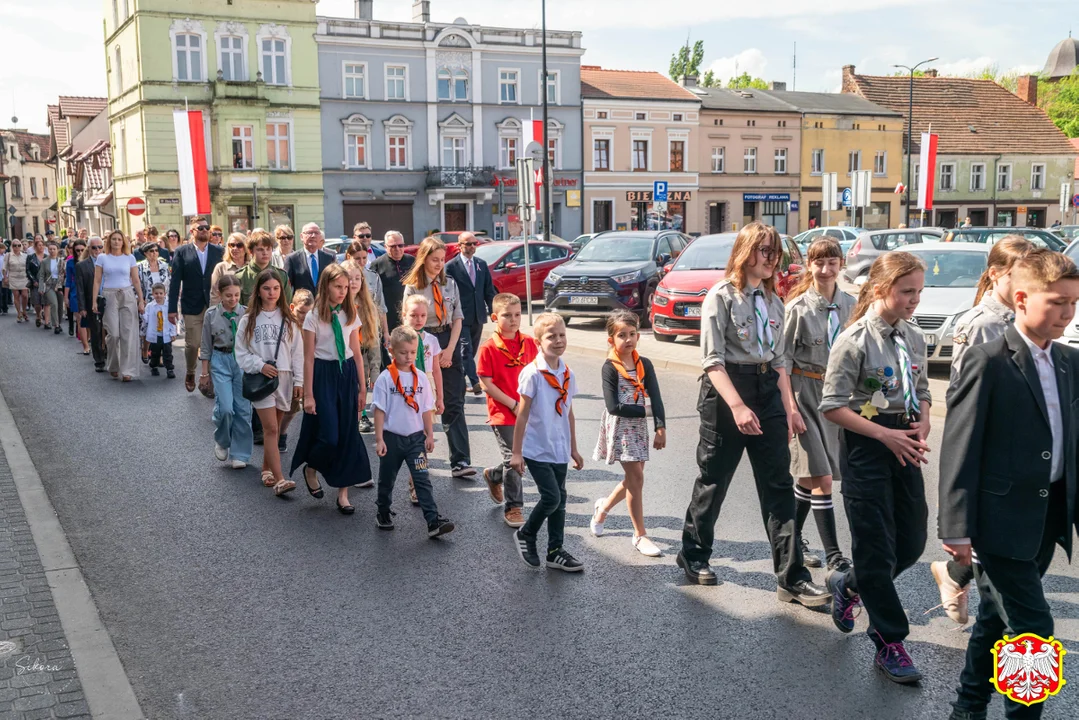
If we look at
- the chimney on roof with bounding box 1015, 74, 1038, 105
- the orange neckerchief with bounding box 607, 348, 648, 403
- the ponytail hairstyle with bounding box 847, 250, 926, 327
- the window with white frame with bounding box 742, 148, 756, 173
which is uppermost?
the chimney on roof with bounding box 1015, 74, 1038, 105

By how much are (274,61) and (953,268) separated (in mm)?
39700

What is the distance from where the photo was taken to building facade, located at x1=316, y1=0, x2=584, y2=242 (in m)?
48.3

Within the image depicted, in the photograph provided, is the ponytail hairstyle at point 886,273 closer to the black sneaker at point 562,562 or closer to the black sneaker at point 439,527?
the black sneaker at point 562,562

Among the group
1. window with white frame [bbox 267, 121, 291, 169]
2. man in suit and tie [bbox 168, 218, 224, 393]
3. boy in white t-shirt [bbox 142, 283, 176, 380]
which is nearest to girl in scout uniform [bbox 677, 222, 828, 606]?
man in suit and tie [bbox 168, 218, 224, 393]

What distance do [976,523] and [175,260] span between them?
1075 cm

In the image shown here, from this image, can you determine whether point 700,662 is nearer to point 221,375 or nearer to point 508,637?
point 508,637

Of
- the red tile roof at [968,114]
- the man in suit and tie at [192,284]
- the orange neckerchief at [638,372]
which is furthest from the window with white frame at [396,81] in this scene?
the orange neckerchief at [638,372]

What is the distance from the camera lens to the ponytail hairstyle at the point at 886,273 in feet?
14.1

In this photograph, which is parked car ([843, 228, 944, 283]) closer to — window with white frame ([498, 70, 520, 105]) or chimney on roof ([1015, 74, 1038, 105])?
window with white frame ([498, 70, 520, 105])

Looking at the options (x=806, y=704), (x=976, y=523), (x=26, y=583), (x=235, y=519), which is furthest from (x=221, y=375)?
(x=976, y=523)

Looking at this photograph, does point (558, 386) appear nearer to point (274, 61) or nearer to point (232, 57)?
point (232, 57)

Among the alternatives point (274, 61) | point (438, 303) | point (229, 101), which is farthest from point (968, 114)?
point (438, 303)

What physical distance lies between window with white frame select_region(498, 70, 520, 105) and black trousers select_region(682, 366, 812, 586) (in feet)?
158

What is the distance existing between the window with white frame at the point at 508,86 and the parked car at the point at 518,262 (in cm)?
3001
